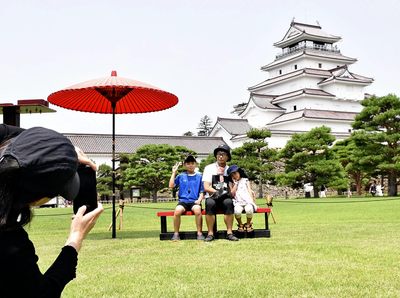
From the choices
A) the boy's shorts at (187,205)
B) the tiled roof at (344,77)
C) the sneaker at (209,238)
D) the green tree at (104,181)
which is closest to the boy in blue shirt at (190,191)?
the boy's shorts at (187,205)

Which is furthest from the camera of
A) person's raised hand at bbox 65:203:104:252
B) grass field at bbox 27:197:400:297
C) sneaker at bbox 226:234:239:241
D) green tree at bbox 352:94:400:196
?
green tree at bbox 352:94:400:196

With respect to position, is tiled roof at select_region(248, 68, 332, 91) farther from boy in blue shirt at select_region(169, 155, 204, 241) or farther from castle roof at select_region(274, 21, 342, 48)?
boy in blue shirt at select_region(169, 155, 204, 241)

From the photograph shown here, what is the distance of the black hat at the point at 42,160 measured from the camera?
1.22 metres

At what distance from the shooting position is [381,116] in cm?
2478

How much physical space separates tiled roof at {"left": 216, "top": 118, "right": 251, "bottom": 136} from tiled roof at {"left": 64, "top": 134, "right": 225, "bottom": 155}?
156 centimetres

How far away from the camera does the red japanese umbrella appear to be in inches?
260

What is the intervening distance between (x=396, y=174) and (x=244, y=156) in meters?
9.85

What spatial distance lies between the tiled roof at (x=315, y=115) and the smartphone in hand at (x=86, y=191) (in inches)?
1441

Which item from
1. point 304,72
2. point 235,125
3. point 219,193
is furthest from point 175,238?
point 235,125

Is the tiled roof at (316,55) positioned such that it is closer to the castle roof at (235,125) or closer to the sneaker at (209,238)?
the castle roof at (235,125)

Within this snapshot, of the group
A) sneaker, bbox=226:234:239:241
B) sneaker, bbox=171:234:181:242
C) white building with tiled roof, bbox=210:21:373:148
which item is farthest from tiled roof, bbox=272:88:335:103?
sneaker, bbox=171:234:181:242

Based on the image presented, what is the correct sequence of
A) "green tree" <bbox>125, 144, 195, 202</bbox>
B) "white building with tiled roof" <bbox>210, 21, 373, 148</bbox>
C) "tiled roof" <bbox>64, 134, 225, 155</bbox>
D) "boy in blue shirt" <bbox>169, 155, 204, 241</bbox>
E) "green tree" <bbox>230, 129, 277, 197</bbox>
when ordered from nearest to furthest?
1. "boy in blue shirt" <bbox>169, 155, 204, 241</bbox>
2. "green tree" <bbox>230, 129, 277, 197</bbox>
3. "green tree" <bbox>125, 144, 195, 202</bbox>
4. "tiled roof" <bbox>64, 134, 225, 155</bbox>
5. "white building with tiled roof" <bbox>210, 21, 373, 148</bbox>

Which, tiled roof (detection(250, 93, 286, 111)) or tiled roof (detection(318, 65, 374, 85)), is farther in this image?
tiled roof (detection(250, 93, 286, 111))

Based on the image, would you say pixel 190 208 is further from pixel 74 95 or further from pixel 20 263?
pixel 20 263
